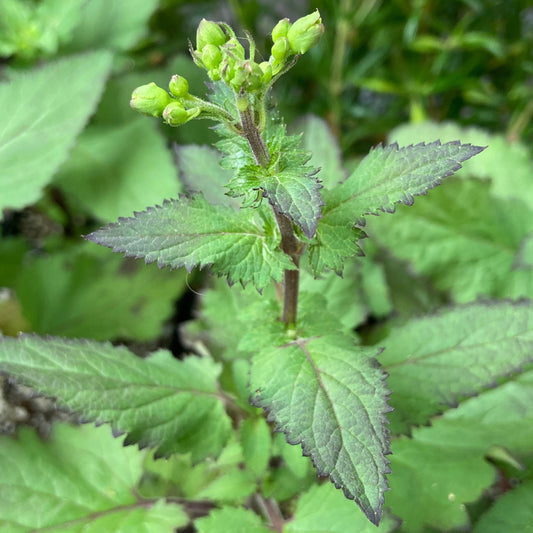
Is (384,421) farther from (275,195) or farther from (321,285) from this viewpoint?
(321,285)

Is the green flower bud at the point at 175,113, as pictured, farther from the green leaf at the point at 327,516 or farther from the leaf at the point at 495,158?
the leaf at the point at 495,158

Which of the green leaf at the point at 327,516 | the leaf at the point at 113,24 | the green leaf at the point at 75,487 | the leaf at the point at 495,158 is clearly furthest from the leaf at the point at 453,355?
the leaf at the point at 113,24

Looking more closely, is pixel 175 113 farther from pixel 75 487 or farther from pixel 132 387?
pixel 75 487

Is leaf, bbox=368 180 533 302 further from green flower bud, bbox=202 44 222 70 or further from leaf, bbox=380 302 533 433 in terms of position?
green flower bud, bbox=202 44 222 70

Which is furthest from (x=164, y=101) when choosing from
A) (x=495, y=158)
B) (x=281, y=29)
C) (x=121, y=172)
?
(x=495, y=158)

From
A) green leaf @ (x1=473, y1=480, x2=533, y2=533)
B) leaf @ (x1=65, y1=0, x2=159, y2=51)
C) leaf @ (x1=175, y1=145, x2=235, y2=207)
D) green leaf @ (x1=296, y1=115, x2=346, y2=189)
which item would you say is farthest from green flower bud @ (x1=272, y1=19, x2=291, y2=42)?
leaf @ (x1=65, y1=0, x2=159, y2=51)

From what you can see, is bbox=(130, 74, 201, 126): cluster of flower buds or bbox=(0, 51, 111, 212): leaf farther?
bbox=(0, 51, 111, 212): leaf
